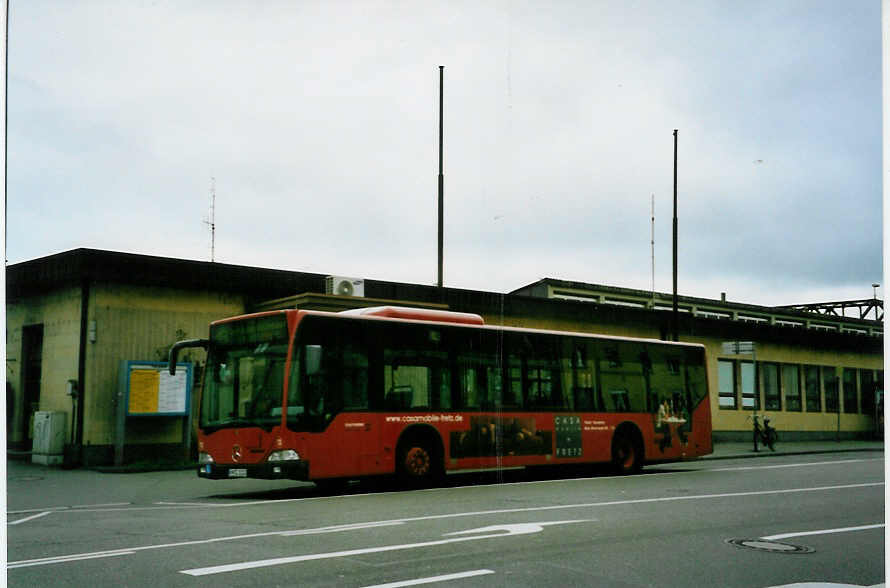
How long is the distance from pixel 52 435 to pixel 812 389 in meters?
29.2

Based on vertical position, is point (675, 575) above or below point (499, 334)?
below

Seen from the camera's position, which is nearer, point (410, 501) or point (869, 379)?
point (410, 501)

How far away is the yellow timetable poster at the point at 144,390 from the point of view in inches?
878

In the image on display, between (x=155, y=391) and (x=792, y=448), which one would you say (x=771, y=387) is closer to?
(x=792, y=448)

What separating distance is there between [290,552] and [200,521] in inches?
131

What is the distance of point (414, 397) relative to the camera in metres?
16.6

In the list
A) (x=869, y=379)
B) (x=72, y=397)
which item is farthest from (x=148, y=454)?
(x=869, y=379)

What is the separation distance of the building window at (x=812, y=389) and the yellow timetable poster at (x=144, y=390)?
26735mm

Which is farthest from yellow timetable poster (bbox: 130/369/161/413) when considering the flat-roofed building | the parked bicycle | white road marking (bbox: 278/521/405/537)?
the parked bicycle

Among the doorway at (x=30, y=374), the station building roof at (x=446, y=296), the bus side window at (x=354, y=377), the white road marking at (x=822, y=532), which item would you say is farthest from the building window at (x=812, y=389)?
the white road marking at (x=822, y=532)

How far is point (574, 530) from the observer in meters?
9.85

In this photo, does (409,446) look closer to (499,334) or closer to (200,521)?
(499,334)

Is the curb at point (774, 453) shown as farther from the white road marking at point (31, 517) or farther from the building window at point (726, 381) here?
the white road marking at point (31, 517)

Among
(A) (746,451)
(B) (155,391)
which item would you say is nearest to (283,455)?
(B) (155,391)
